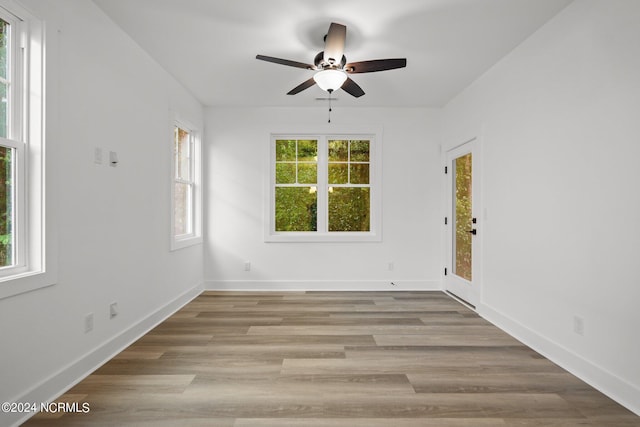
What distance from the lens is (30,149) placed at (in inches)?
75.7

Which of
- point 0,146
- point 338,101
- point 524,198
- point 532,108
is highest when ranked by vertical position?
point 338,101

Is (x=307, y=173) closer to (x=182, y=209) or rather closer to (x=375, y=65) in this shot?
(x=182, y=209)

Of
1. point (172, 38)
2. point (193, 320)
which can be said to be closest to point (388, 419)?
point (193, 320)

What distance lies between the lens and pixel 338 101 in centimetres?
446

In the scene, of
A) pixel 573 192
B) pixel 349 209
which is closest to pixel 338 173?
pixel 349 209

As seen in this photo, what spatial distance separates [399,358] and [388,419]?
77 cm

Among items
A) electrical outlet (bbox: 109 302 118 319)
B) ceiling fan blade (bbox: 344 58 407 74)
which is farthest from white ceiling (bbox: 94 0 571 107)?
electrical outlet (bbox: 109 302 118 319)

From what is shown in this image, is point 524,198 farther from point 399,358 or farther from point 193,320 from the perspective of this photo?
point 193,320

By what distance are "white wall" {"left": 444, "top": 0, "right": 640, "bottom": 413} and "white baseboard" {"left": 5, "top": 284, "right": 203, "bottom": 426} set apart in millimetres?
3401

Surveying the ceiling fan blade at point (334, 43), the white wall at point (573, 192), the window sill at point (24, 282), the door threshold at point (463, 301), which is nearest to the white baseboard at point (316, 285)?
the door threshold at point (463, 301)

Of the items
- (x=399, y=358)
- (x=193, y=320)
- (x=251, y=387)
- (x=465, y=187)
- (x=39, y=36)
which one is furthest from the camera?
(x=465, y=187)

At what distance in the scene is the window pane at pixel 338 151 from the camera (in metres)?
4.86

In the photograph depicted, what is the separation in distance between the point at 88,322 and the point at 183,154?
2.49 meters

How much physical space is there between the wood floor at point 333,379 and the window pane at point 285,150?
2.34 meters
